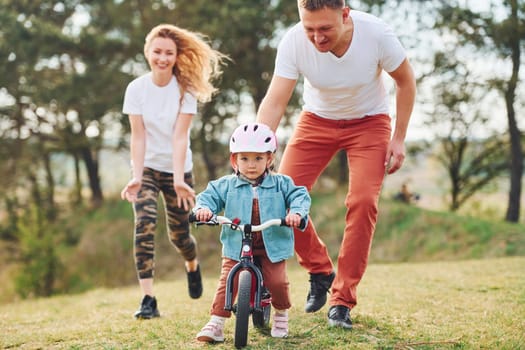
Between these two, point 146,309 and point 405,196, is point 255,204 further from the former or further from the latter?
point 405,196

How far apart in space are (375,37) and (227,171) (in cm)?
1913

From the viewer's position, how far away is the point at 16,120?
23.7m

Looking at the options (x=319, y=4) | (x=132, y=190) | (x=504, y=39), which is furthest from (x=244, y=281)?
(x=504, y=39)

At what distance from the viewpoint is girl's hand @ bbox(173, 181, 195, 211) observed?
19.4ft

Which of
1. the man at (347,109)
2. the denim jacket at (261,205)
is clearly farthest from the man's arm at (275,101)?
the denim jacket at (261,205)

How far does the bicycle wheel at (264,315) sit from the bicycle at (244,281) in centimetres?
25

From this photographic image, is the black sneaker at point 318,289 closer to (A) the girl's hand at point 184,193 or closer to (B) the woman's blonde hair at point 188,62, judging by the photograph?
(A) the girl's hand at point 184,193

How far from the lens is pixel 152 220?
19.3 ft

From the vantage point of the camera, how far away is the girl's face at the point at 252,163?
4383 millimetres

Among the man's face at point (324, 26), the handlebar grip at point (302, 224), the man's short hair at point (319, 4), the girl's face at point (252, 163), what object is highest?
the man's short hair at point (319, 4)

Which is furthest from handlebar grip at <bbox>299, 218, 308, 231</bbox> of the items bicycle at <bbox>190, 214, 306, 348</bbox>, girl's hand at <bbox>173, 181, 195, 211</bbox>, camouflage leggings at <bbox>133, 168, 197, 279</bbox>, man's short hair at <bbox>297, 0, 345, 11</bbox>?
camouflage leggings at <bbox>133, 168, 197, 279</bbox>

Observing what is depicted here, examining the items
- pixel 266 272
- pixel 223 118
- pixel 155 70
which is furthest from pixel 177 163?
pixel 223 118

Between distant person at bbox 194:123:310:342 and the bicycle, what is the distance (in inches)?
5.1

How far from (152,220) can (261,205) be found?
1.87m
